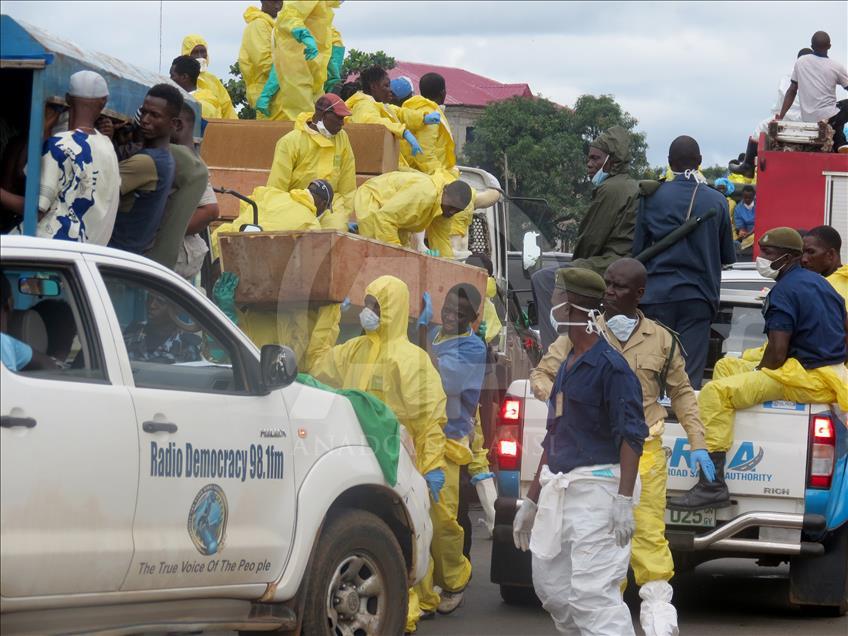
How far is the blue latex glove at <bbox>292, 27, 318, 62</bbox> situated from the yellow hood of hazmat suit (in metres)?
5.75

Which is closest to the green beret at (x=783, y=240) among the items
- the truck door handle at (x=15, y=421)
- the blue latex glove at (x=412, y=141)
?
the blue latex glove at (x=412, y=141)

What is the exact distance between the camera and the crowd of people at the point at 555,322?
638 cm

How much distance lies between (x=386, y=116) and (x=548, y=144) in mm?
31788

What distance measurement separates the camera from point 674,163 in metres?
9.72

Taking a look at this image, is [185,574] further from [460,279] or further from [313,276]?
[460,279]

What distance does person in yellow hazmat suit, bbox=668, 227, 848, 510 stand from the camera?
27.1 feet

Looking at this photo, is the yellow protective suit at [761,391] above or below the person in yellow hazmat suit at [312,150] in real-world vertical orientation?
below

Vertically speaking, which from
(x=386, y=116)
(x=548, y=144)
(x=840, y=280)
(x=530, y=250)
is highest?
(x=548, y=144)

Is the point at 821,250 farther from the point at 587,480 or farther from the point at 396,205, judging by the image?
the point at 587,480

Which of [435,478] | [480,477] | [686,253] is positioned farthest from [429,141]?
[435,478]

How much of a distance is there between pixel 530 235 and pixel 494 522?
19.2 ft

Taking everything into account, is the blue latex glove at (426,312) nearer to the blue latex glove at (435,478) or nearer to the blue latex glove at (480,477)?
the blue latex glove at (480,477)

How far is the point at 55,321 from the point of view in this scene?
5.35 m

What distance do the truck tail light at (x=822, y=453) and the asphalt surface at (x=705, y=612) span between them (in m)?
0.89
